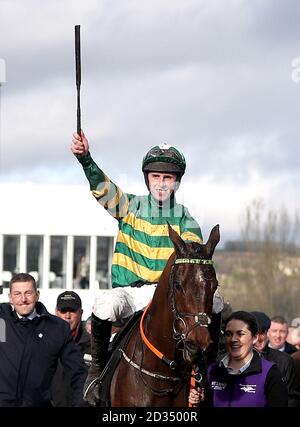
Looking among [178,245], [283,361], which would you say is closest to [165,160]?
[178,245]

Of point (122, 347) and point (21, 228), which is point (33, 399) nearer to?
point (122, 347)

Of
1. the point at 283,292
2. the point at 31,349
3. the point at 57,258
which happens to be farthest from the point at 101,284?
the point at 31,349

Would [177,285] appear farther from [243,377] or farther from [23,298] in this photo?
[23,298]

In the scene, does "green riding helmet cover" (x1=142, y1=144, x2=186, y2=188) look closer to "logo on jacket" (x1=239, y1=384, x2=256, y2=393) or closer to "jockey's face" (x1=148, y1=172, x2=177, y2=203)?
"jockey's face" (x1=148, y1=172, x2=177, y2=203)

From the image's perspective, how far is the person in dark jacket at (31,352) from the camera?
7.85 m

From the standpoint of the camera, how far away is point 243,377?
709 cm

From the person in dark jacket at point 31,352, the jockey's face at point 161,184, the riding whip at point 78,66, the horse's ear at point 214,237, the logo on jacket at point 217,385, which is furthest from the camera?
the person in dark jacket at point 31,352

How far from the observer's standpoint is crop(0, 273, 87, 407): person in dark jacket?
785 centimetres

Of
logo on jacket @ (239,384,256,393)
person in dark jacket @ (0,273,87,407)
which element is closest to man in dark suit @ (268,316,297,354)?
person in dark jacket @ (0,273,87,407)

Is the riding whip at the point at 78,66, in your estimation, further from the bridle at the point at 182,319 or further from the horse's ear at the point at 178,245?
the bridle at the point at 182,319

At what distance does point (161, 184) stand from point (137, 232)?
0.38 metres

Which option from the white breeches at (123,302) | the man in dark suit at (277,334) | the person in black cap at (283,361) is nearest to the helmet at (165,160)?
the white breeches at (123,302)

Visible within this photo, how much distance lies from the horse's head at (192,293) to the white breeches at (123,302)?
626 millimetres

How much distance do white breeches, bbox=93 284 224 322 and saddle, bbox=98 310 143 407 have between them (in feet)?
0.32
